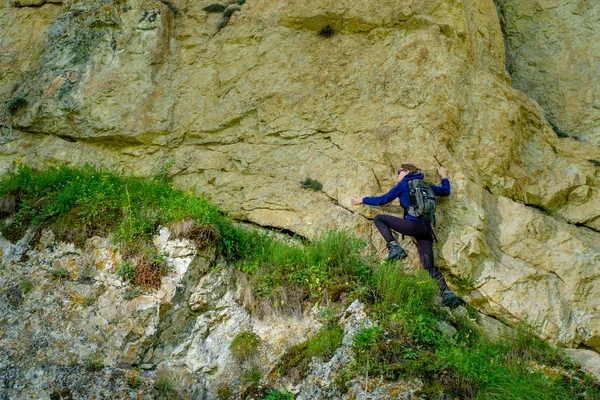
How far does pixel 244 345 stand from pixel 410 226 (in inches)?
130

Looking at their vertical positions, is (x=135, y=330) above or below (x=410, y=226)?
below

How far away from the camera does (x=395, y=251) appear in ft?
31.0

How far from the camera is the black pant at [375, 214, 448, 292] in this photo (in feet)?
31.4

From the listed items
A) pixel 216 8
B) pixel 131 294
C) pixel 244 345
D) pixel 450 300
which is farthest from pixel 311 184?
pixel 216 8

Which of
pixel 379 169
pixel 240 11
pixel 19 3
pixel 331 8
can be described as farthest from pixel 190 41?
pixel 379 169

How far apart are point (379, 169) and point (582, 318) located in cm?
414

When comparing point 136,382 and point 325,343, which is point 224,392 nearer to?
point 136,382

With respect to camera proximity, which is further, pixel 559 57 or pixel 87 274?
pixel 559 57

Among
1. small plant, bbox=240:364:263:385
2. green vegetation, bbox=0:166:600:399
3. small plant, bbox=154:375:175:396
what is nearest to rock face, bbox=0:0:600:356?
green vegetation, bbox=0:166:600:399

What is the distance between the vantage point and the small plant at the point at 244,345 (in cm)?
816

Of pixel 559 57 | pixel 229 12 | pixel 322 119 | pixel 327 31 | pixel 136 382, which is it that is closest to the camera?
pixel 136 382

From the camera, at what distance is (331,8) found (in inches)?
492

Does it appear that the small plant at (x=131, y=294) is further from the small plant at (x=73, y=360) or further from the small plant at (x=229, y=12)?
the small plant at (x=229, y=12)

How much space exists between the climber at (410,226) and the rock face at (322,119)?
0.41m
